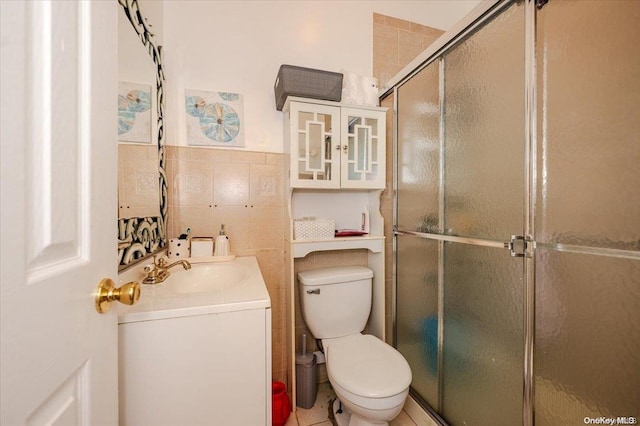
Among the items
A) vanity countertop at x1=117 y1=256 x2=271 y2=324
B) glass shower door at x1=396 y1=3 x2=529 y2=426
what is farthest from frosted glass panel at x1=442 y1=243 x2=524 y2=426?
vanity countertop at x1=117 y1=256 x2=271 y2=324

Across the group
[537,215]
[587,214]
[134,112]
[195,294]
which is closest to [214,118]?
[134,112]

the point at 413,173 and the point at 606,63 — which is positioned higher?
the point at 606,63

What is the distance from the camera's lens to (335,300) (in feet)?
4.94

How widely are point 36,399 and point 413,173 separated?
64.4 inches

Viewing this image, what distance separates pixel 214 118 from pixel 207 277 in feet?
3.01

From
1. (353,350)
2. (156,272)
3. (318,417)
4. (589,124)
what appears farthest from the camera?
(318,417)

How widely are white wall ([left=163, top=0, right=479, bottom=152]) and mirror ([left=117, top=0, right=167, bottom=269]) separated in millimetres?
144

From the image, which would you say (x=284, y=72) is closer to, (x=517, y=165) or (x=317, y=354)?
(x=517, y=165)

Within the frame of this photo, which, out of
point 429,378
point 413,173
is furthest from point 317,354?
point 413,173

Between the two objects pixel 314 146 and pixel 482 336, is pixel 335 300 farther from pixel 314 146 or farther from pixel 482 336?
pixel 314 146

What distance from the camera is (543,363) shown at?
91 centimetres

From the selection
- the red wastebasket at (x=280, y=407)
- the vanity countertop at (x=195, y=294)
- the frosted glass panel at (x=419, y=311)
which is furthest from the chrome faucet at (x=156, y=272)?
the frosted glass panel at (x=419, y=311)

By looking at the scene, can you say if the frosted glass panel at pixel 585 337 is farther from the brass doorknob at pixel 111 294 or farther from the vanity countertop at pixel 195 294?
the brass doorknob at pixel 111 294

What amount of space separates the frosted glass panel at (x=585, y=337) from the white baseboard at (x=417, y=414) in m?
0.57
